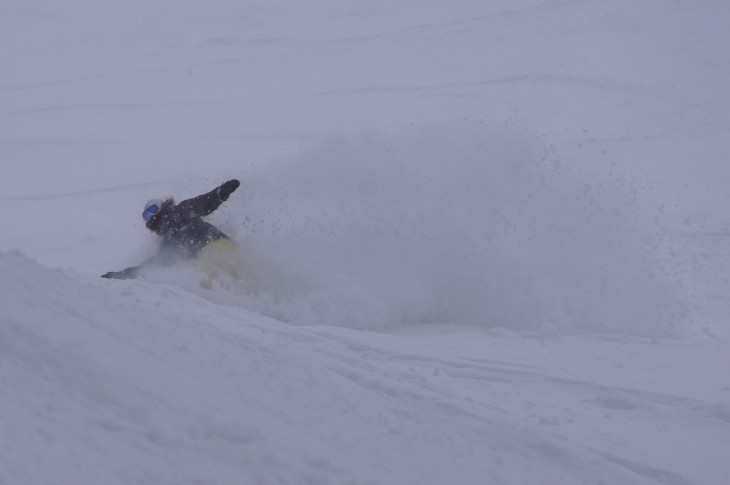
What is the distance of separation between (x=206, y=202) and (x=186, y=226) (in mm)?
259

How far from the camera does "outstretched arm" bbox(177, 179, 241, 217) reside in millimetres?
6902

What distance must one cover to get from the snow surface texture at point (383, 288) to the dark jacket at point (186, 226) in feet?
1.13

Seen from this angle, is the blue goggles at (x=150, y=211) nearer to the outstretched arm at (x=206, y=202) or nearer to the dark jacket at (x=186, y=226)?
the dark jacket at (x=186, y=226)

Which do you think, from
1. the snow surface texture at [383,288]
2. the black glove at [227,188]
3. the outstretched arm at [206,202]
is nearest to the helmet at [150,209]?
the outstretched arm at [206,202]

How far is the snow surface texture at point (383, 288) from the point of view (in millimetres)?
2732

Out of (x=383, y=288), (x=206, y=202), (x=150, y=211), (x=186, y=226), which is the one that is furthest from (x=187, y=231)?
(x=383, y=288)

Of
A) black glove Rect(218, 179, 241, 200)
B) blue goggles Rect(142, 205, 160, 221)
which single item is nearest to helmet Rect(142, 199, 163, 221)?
blue goggles Rect(142, 205, 160, 221)

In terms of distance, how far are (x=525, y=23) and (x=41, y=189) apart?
1403cm

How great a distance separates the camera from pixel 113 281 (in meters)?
5.43

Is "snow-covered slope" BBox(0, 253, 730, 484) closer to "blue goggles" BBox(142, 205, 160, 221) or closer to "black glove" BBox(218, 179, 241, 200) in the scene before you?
"black glove" BBox(218, 179, 241, 200)

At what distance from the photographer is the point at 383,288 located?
22.0 ft

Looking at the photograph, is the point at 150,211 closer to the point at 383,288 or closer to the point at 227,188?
the point at 227,188

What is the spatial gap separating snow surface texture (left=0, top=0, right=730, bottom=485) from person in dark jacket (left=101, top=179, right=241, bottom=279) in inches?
11.4

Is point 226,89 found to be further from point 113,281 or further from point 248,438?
point 248,438
